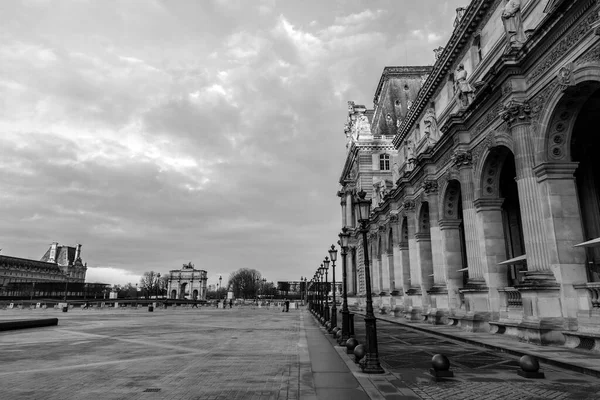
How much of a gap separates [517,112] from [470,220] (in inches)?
297

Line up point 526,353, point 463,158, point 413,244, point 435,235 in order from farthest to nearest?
point 413,244 → point 435,235 → point 463,158 → point 526,353

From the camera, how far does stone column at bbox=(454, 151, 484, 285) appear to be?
2336 centimetres

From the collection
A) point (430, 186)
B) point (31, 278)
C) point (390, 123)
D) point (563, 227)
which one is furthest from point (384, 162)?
point (31, 278)

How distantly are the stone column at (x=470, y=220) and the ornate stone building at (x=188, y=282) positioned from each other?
547ft

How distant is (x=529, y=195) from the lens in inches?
701

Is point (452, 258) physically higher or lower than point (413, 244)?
lower

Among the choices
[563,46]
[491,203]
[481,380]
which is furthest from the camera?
[491,203]

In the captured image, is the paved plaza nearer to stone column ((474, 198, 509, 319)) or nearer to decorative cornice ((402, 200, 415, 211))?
stone column ((474, 198, 509, 319))

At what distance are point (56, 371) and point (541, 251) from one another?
1750cm

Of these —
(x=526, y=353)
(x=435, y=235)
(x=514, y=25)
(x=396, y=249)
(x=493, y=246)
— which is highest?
(x=514, y=25)

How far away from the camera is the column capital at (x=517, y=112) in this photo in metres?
18.3

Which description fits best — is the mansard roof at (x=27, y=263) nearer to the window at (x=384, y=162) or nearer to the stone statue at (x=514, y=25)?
the window at (x=384, y=162)

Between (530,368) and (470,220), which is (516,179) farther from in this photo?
(530,368)

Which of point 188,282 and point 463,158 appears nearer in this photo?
point 463,158
